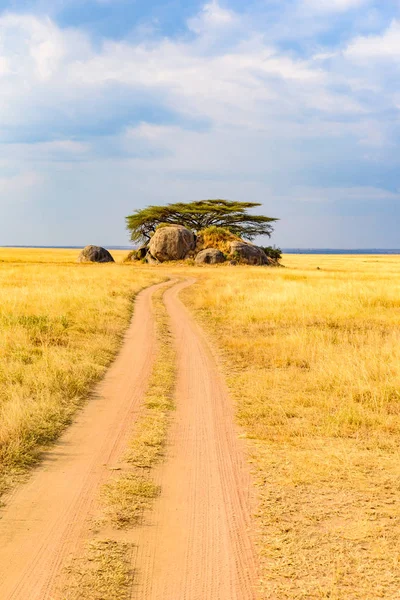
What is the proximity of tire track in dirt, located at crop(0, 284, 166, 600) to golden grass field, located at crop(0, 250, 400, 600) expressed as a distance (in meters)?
0.42

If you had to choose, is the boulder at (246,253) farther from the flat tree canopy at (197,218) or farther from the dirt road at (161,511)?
the dirt road at (161,511)

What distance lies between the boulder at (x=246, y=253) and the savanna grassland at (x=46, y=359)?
32537 mm

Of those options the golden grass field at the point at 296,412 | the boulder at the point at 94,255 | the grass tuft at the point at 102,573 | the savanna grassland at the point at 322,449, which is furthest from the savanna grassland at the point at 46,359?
the boulder at the point at 94,255

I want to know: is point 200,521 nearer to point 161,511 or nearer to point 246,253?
point 161,511

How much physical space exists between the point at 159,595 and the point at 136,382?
624 cm

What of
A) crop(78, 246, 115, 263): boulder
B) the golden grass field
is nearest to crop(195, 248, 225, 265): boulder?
crop(78, 246, 115, 263): boulder

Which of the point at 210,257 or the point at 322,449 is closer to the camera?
the point at 322,449

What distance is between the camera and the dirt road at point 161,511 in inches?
158

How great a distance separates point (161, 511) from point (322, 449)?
104 inches

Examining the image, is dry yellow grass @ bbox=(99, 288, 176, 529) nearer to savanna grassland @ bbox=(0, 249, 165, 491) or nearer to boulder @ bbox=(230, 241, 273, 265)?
savanna grassland @ bbox=(0, 249, 165, 491)

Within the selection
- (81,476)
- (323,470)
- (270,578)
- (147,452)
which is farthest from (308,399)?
(270,578)

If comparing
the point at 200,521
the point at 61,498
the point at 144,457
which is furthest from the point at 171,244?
the point at 200,521

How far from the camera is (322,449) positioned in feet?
22.3

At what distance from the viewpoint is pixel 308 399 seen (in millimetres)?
8828
